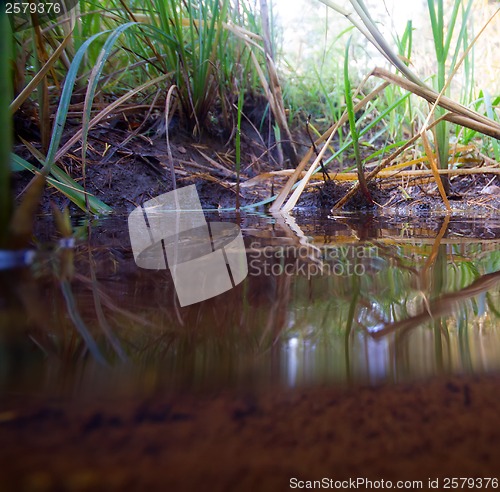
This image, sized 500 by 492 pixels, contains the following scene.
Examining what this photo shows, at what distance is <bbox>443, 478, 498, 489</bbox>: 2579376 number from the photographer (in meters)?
0.17

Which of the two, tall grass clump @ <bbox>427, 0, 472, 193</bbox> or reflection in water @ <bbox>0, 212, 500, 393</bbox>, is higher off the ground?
tall grass clump @ <bbox>427, 0, 472, 193</bbox>

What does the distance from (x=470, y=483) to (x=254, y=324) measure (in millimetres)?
186

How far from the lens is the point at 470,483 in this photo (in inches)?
6.6

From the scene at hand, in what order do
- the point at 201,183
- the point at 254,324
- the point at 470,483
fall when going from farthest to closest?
the point at 201,183, the point at 254,324, the point at 470,483

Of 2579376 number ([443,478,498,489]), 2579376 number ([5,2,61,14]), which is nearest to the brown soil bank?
2579376 number ([443,478,498,489])

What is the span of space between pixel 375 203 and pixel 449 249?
861 millimetres

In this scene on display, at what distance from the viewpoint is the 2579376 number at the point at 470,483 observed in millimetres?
166

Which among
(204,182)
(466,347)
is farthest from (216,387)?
(204,182)

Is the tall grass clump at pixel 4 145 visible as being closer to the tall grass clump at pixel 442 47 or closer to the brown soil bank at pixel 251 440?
the brown soil bank at pixel 251 440

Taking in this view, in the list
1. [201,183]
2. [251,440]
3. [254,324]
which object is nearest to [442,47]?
[201,183]

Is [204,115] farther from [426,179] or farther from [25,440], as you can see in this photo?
[25,440]

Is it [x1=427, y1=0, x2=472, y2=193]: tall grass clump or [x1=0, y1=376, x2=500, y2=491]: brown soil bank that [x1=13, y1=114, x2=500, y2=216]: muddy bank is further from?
[x1=0, y1=376, x2=500, y2=491]: brown soil bank

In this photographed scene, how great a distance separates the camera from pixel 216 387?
225 millimetres

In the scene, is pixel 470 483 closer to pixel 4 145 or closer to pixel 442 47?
pixel 4 145
